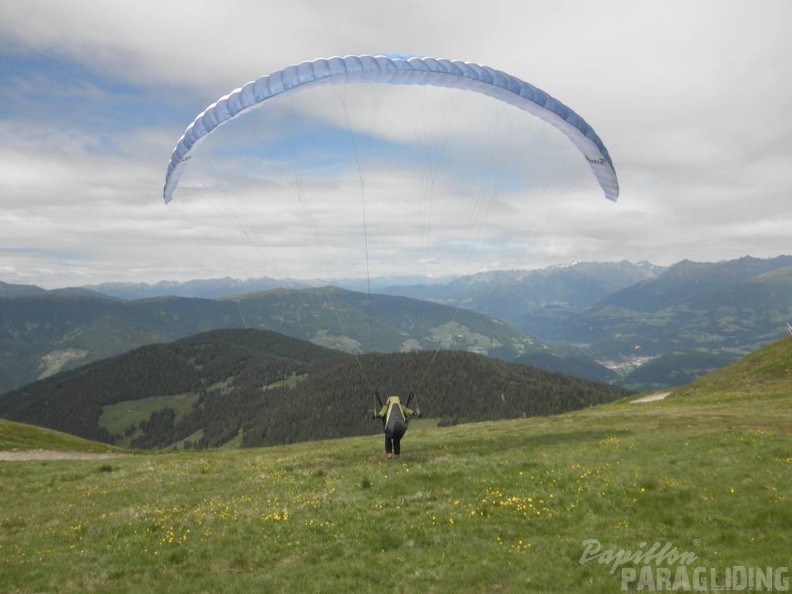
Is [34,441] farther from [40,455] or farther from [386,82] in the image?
[386,82]

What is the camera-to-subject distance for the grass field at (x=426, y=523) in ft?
32.6

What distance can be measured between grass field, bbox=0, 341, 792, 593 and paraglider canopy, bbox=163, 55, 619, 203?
14717 mm

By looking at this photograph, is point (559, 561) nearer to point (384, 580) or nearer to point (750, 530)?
point (384, 580)

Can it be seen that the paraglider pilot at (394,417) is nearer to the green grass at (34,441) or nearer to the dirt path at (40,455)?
the dirt path at (40,455)

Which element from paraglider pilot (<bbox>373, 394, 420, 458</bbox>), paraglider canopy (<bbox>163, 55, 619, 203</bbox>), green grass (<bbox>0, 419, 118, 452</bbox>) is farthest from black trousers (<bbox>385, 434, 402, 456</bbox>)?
green grass (<bbox>0, 419, 118, 452</bbox>)

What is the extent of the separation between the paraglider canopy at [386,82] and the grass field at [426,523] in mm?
14717

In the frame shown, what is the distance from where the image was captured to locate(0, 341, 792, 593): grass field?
392 inches

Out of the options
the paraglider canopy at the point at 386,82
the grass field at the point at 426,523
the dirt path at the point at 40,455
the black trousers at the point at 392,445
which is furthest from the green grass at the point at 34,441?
the black trousers at the point at 392,445

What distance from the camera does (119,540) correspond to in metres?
12.9

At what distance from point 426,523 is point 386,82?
17606mm

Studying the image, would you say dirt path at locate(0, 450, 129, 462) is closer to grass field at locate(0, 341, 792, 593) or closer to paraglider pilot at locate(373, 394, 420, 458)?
grass field at locate(0, 341, 792, 593)

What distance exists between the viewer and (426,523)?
509 inches

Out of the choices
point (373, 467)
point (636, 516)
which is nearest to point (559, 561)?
point (636, 516)

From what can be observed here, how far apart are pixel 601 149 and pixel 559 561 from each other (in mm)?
19925
